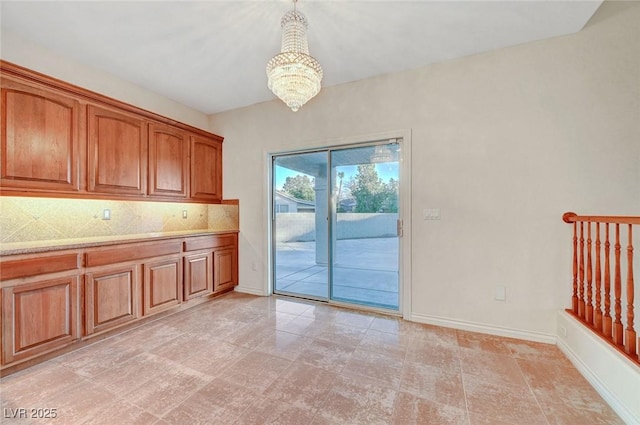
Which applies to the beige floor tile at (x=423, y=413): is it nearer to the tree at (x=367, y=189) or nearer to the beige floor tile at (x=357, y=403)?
the beige floor tile at (x=357, y=403)

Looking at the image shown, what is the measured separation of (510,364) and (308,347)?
5.33 feet

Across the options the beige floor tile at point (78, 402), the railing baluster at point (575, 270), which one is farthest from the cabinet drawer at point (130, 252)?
the railing baluster at point (575, 270)

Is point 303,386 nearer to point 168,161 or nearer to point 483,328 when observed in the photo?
point 483,328

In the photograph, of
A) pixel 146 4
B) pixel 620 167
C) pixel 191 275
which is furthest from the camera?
pixel 191 275

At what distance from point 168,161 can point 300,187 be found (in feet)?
5.66

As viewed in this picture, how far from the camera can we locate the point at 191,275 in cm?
325

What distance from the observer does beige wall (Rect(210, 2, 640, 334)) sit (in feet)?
7.20

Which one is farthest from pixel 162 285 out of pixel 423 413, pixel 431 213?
pixel 431 213

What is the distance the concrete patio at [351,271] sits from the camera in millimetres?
3197

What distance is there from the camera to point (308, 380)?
1.88m

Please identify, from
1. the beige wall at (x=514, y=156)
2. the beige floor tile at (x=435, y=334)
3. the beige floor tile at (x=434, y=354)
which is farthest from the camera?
the beige floor tile at (x=435, y=334)

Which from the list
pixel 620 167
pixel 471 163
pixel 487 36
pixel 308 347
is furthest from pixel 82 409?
pixel 620 167

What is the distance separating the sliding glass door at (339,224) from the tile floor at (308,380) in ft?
2.50

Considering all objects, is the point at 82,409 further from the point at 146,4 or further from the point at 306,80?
the point at 146,4
